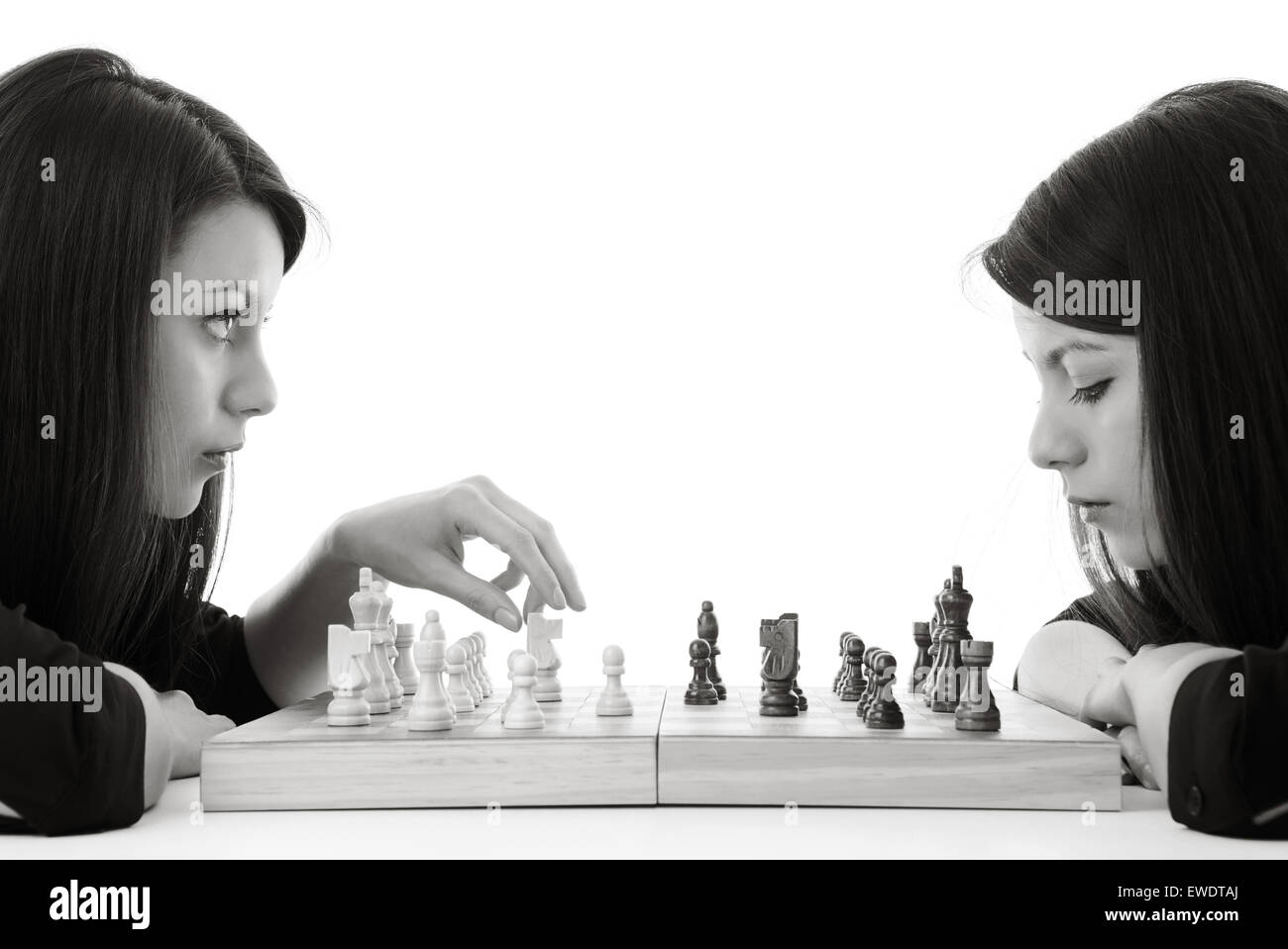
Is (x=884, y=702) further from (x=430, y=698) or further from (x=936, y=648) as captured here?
(x=430, y=698)

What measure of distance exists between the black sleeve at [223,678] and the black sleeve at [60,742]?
28.4 inches

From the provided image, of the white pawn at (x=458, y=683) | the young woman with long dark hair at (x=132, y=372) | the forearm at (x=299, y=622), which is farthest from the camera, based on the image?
the forearm at (x=299, y=622)

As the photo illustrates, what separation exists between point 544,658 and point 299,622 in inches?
17.2

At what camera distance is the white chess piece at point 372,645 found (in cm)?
139

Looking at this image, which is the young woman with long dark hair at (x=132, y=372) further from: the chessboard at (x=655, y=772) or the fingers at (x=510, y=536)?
the chessboard at (x=655, y=772)

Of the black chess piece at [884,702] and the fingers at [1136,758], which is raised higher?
the black chess piece at [884,702]

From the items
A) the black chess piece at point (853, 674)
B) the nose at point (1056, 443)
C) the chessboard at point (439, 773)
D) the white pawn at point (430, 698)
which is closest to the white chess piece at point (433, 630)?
the white pawn at point (430, 698)

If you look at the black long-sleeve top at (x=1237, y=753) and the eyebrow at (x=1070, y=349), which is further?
the eyebrow at (x=1070, y=349)

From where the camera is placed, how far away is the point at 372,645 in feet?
4.74

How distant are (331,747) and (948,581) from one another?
2.54ft

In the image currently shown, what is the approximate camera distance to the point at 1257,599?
4.10 feet

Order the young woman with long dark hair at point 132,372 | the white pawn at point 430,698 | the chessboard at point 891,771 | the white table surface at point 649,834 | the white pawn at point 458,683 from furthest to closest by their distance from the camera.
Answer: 1. the white pawn at point 458,683
2. the young woman with long dark hair at point 132,372
3. the white pawn at point 430,698
4. the chessboard at point 891,771
5. the white table surface at point 649,834

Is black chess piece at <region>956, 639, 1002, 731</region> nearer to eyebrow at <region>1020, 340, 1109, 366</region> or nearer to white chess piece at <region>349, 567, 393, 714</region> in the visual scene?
eyebrow at <region>1020, 340, 1109, 366</region>

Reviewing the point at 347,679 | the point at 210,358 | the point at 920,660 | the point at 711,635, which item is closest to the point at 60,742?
the point at 347,679
